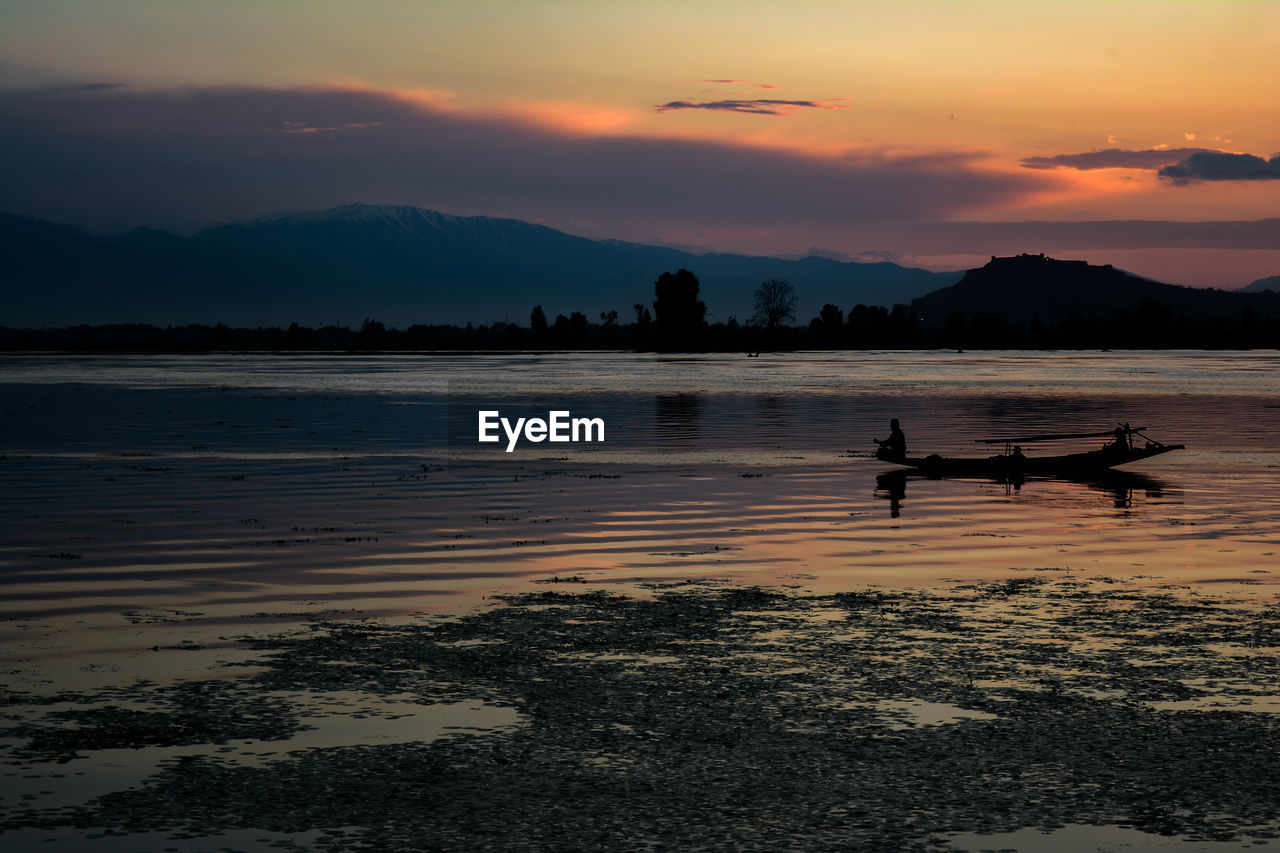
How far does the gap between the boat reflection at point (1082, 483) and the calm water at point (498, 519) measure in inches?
9.9

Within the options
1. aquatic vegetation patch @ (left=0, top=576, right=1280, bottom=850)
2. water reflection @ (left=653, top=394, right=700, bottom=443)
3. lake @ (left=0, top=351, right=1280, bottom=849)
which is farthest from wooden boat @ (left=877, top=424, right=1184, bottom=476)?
aquatic vegetation patch @ (left=0, top=576, right=1280, bottom=850)

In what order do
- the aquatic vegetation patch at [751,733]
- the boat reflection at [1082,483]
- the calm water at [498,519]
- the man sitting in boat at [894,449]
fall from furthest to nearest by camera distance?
the man sitting in boat at [894,449]
the boat reflection at [1082,483]
the calm water at [498,519]
the aquatic vegetation patch at [751,733]

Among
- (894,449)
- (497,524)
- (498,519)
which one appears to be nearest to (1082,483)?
(894,449)

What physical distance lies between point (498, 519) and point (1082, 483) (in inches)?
868

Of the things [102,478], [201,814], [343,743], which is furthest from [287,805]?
[102,478]

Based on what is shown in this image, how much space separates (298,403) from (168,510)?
223 ft

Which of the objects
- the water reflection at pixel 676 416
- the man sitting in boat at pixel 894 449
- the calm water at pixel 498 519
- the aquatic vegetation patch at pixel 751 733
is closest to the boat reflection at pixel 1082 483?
the calm water at pixel 498 519

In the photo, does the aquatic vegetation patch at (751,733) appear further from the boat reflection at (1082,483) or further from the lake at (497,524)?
the boat reflection at (1082,483)

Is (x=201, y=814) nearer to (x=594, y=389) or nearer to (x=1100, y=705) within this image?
(x=1100, y=705)

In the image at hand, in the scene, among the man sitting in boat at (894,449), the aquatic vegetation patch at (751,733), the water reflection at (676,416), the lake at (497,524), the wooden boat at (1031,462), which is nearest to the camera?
the aquatic vegetation patch at (751,733)

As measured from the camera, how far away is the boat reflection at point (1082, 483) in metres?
40.6

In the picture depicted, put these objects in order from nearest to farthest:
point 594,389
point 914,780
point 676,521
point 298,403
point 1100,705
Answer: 1. point 914,780
2. point 1100,705
3. point 676,521
4. point 298,403
5. point 594,389

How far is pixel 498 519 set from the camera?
115ft

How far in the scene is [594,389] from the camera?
133500mm
